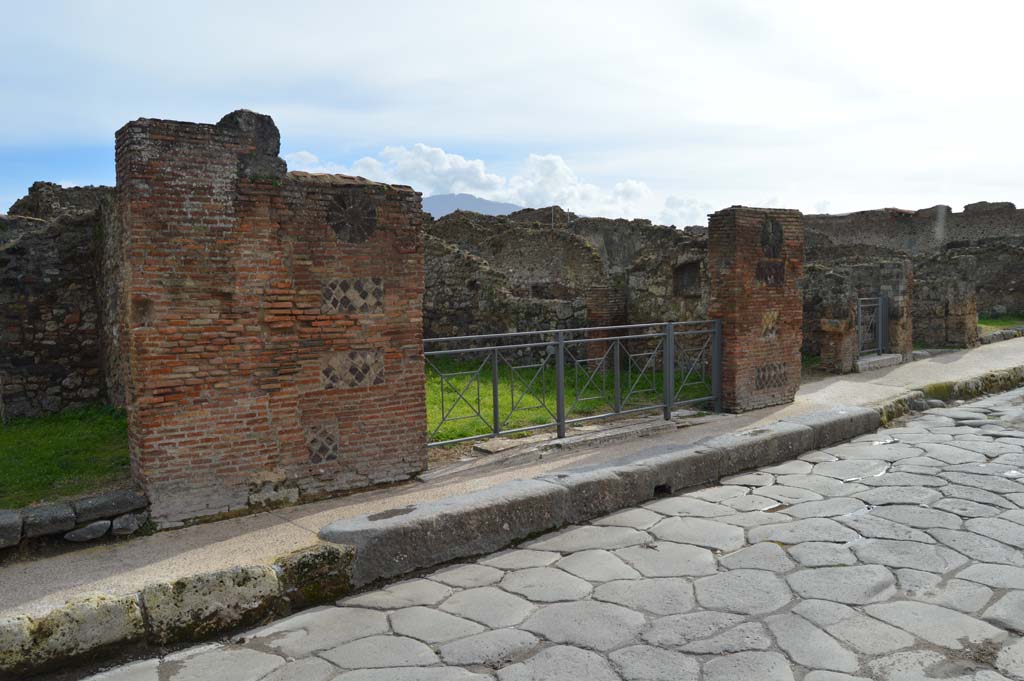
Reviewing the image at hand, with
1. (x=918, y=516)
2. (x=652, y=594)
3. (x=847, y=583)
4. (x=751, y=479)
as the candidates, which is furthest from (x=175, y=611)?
(x=918, y=516)

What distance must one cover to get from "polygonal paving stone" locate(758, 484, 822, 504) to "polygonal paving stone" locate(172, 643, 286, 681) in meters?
3.67

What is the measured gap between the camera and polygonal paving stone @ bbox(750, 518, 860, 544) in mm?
4535

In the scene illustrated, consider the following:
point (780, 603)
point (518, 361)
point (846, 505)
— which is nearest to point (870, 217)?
point (518, 361)

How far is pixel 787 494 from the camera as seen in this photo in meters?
5.55

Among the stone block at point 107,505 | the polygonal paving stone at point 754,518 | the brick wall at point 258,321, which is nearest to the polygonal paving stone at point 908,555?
the polygonal paving stone at point 754,518

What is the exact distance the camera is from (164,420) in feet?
15.3

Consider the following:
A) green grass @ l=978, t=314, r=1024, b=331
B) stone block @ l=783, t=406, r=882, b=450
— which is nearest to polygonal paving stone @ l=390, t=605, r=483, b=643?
stone block @ l=783, t=406, r=882, b=450

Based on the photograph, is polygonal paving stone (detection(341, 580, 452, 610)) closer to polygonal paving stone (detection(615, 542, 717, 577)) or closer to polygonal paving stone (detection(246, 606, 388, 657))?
polygonal paving stone (detection(246, 606, 388, 657))

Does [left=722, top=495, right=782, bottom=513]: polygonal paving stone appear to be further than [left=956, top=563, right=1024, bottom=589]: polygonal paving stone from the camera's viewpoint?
Yes

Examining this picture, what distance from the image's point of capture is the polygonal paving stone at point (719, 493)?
5.57 metres

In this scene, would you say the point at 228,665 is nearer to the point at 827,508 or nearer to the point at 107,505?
the point at 107,505

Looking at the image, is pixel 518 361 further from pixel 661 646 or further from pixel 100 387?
pixel 661 646

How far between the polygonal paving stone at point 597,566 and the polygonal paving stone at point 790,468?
2.40 m

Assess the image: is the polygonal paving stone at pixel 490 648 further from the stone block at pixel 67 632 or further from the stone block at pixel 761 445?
the stone block at pixel 761 445
